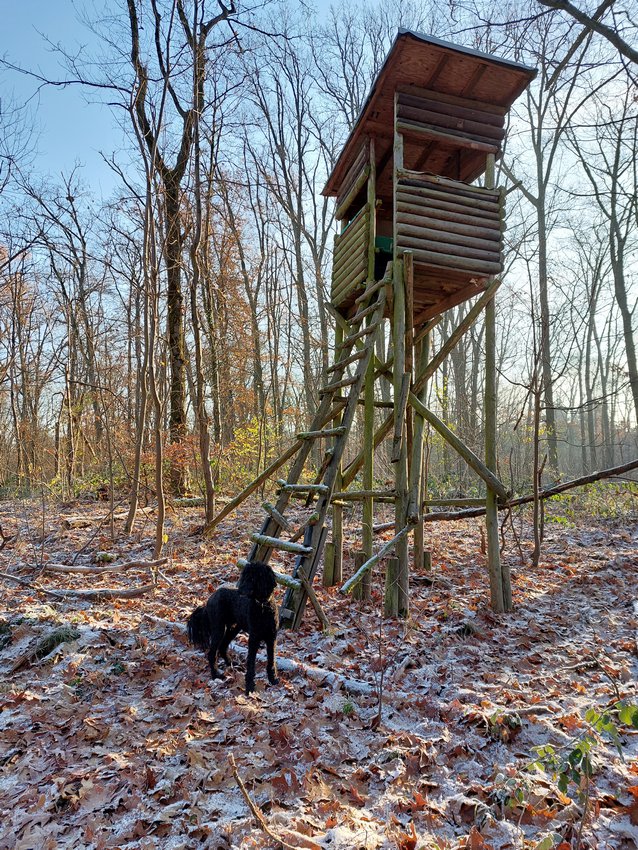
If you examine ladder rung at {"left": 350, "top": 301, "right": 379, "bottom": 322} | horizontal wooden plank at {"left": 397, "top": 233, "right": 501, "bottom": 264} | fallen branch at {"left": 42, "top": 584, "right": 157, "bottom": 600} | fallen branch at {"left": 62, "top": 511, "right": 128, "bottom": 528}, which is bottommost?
fallen branch at {"left": 42, "top": 584, "right": 157, "bottom": 600}

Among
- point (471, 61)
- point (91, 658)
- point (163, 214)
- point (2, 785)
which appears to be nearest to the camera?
point (2, 785)

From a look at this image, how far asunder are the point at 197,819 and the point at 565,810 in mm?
2036

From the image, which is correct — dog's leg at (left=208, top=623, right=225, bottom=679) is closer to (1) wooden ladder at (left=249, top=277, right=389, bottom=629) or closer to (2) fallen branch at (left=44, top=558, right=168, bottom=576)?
(1) wooden ladder at (left=249, top=277, right=389, bottom=629)

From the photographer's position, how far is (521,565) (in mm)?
8203

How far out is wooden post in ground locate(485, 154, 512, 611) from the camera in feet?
20.3

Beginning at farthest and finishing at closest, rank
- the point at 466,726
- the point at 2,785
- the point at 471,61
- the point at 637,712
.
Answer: the point at 471,61
the point at 466,726
the point at 2,785
the point at 637,712

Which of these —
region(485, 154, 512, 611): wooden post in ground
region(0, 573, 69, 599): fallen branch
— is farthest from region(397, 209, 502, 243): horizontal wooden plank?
region(0, 573, 69, 599): fallen branch

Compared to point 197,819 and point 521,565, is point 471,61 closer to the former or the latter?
point 521,565

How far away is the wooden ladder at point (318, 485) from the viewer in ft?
17.6

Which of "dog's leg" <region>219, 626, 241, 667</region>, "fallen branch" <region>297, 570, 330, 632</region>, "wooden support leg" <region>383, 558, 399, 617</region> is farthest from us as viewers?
"wooden support leg" <region>383, 558, 399, 617</region>

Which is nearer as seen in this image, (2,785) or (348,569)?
(2,785)

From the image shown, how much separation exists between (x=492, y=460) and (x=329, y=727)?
4127 mm

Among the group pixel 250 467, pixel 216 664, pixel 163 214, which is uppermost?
pixel 163 214

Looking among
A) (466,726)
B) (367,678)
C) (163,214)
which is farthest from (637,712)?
(163,214)
